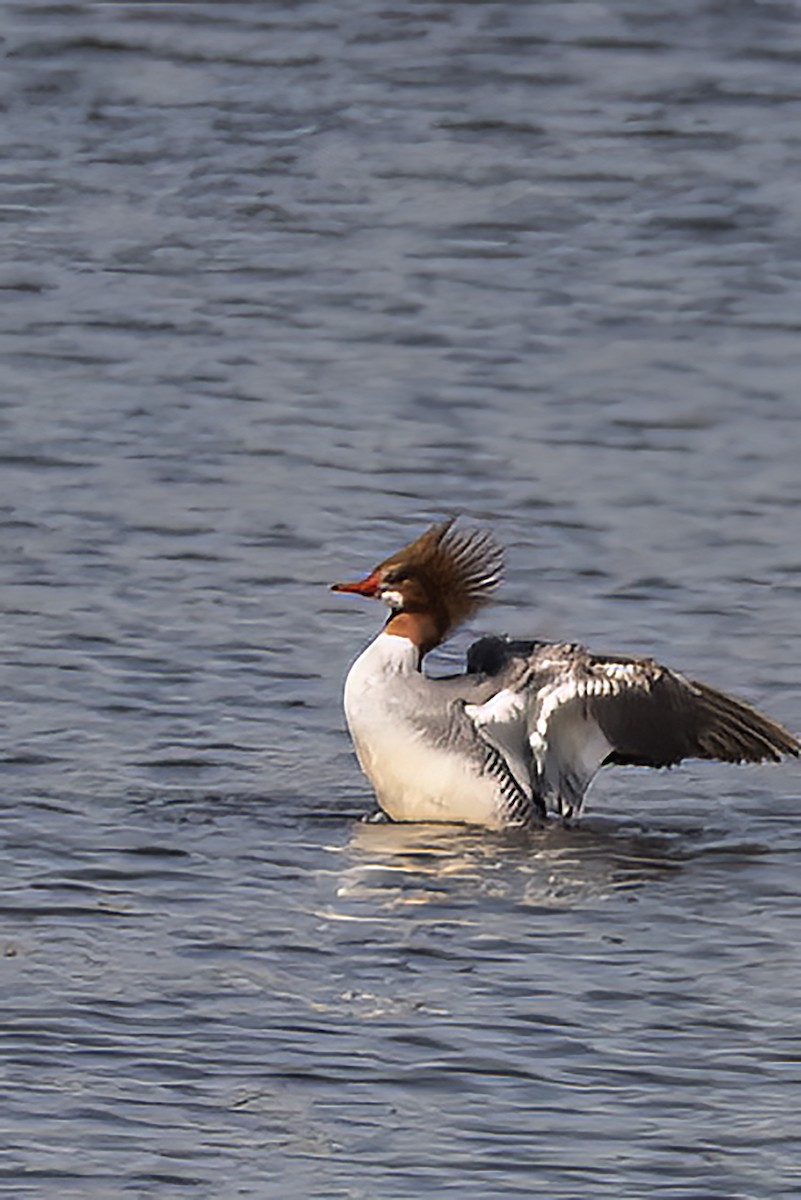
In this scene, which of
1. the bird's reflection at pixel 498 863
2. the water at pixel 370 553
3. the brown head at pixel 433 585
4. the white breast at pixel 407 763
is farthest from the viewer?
the brown head at pixel 433 585

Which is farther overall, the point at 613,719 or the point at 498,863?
the point at 613,719

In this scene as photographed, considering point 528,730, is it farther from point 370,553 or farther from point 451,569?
point 370,553

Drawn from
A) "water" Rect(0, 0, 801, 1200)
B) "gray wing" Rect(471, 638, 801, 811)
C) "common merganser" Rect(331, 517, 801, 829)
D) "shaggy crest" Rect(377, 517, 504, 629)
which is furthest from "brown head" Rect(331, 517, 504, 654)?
"water" Rect(0, 0, 801, 1200)

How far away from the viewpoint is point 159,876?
27.0 feet

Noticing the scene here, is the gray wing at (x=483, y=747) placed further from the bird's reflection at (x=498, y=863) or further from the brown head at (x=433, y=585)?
the brown head at (x=433, y=585)

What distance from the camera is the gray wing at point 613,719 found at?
8.95 m

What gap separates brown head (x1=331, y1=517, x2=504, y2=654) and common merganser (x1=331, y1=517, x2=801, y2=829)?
0.18m

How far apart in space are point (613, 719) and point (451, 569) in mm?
652

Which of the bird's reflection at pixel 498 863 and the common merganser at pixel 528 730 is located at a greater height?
the common merganser at pixel 528 730

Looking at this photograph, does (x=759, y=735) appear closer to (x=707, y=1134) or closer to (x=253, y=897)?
(x=253, y=897)

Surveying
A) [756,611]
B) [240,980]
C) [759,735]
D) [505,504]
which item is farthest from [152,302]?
[240,980]

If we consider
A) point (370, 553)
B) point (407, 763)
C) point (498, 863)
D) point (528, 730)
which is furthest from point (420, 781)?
point (370, 553)

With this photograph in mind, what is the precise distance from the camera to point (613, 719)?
8.96 m

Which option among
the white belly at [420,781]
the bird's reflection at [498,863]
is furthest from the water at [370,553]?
the white belly at [420,781]
